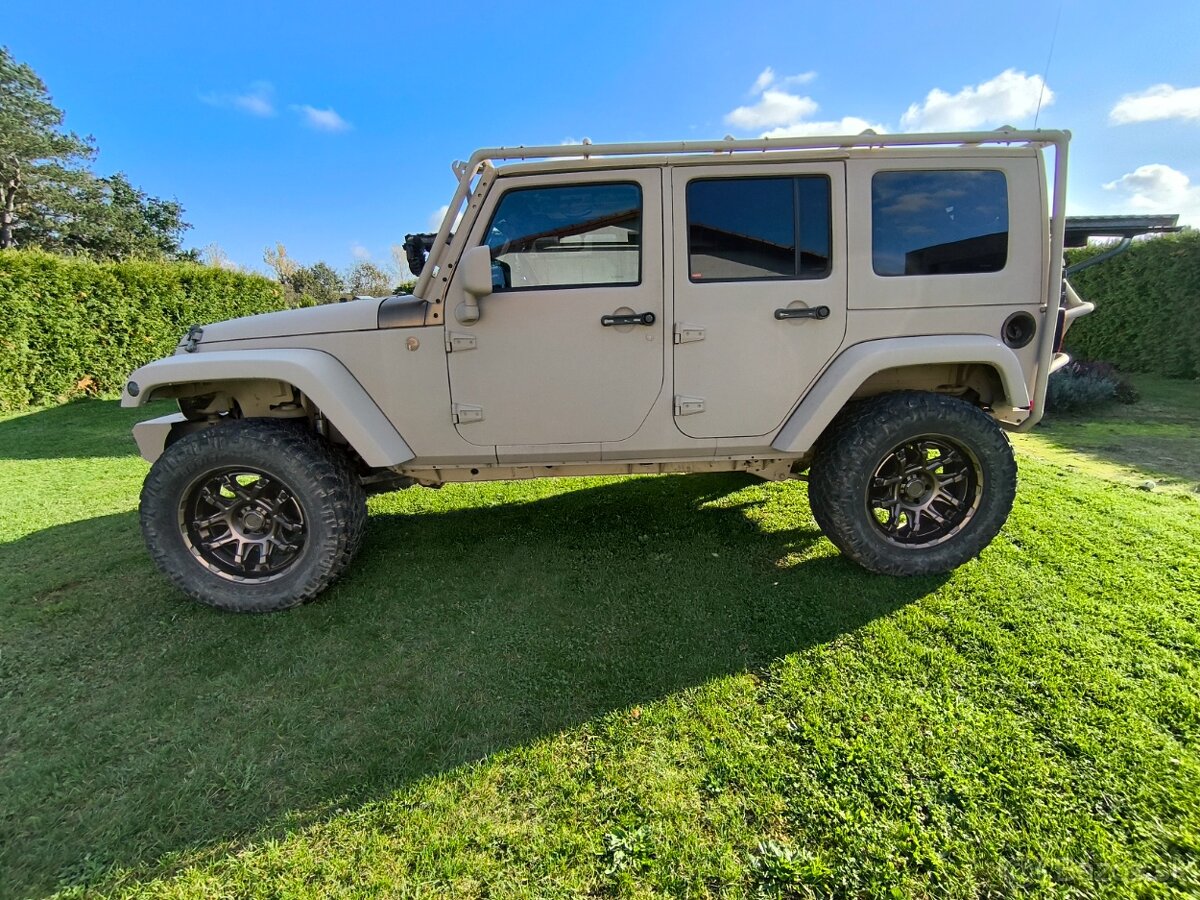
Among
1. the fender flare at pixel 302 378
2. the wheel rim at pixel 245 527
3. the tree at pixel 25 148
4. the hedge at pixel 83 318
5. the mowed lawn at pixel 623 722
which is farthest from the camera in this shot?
the tree at pixel 25 148

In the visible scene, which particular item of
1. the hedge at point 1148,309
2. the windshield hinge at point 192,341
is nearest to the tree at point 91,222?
the windshield hinge at point 192,341

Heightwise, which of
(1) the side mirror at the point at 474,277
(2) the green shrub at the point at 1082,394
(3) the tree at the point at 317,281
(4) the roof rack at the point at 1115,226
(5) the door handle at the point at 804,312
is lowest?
(2) the green shrub at the point at 1082,394

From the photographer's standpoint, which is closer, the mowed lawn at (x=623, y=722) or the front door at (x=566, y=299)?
the mowed lawn at (x=623, y=722)

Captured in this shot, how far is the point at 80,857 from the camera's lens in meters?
1.56

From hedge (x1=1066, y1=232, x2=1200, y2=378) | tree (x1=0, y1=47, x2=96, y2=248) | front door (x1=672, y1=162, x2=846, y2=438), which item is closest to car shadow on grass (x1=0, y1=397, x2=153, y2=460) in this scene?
front door (x1=672, y1=162, x2=846, y2=438)

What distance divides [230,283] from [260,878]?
13.6m

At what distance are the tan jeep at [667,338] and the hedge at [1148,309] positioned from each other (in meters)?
9.53

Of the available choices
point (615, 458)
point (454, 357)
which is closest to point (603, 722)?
point (615, 458)

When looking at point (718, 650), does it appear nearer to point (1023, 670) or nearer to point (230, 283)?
point (1023, 670)

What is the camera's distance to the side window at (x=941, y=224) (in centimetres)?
269

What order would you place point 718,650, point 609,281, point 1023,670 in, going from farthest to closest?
point 609,281, point 718,650, point 1023,670

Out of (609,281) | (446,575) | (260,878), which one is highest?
(609,281)

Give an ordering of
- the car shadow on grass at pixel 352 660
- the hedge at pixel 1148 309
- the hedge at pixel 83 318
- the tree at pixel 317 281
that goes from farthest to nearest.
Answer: the tree at pixel 317 281, the hedge at pixel 1148 309, the hedge at pixel 83 318, the car shadow on grass at pixel 352 660

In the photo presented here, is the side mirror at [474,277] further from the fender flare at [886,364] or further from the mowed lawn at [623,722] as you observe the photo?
the fender flare at [886,364]
